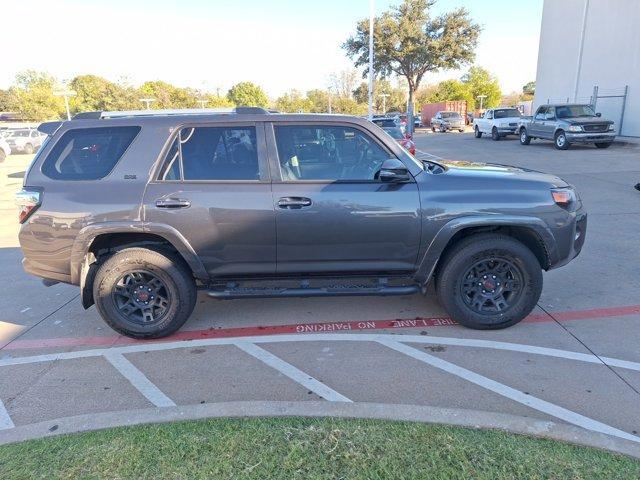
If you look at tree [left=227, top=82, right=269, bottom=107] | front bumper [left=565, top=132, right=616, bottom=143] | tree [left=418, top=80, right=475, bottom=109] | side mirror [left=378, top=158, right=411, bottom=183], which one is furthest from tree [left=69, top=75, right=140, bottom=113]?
side mirror [left=378, top=158, right=411, bottom=183]

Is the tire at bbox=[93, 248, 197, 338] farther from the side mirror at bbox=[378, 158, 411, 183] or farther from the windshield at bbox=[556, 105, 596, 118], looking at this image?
the windshield at bbox=[556, 105, 596, 118]

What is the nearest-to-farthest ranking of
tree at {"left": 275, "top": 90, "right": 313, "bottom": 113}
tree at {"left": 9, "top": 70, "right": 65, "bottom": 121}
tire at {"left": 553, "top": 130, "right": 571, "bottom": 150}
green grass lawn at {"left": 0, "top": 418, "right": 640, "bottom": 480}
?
green grass lawn at {"left": 0, "top": 418, "right": 640, "bottom": 480} → tire at {"left": 553, "top": 130, "right": 571, "bottom": 150} → tree at {"left": 9, "top": 70, "right": 65, "bottom": 121} → tree at {"left": 275, "top": 90, "right": 313, "bottom": 113}

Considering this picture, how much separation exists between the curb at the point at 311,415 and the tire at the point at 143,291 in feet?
3.71

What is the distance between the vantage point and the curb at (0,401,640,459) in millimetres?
2607

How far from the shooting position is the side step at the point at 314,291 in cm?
388

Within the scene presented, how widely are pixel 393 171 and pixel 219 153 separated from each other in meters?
1.44

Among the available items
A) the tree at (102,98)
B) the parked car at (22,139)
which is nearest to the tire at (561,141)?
the parked car at (22,139)

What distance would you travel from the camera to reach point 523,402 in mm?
2959

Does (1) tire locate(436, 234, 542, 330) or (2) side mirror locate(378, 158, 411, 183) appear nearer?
(2) side mirror locate(378, 158, 411, 183)

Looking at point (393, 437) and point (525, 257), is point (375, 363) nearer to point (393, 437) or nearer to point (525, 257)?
point (393, 437)

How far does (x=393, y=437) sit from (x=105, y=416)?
1.76 metres

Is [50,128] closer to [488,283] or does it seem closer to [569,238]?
[488,283]

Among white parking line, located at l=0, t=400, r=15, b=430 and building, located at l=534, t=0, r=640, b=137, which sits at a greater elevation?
building, located at l=534, t=0, r=640, b=137

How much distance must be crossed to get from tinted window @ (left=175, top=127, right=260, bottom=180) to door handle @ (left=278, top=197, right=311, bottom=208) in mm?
292
